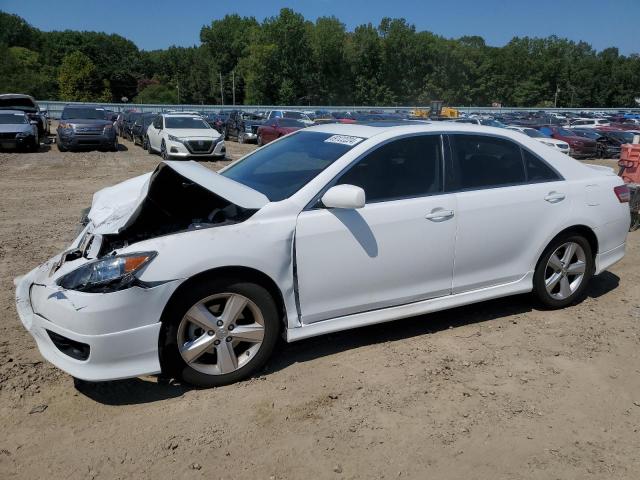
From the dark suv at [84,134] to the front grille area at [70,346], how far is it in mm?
17575

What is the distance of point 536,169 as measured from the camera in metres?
4.55

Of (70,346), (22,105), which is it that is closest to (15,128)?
(22,105)

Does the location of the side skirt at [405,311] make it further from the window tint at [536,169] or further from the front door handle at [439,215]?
the window tint at [536,169]

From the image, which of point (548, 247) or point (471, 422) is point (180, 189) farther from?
point (548, 247)

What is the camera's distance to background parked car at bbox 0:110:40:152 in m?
18.0

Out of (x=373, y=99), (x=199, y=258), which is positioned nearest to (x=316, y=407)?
(x=199, y=258)

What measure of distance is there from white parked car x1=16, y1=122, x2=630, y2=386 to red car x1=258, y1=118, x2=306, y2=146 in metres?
18.4

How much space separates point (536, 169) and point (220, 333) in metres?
2.90

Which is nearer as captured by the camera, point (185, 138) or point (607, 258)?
point (607, 258)

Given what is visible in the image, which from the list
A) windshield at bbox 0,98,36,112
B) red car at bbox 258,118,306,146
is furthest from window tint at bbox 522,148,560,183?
windshield at bbox 0,98,36,112

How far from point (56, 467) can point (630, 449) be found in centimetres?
292

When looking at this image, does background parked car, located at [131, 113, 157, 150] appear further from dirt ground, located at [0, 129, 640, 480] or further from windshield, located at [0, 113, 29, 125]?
dirt ground, located at [0, 129, 640, 480]

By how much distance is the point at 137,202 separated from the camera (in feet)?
11.8

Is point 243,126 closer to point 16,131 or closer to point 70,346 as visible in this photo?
point 16,131
